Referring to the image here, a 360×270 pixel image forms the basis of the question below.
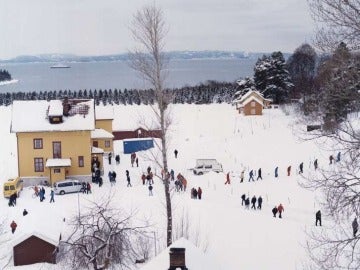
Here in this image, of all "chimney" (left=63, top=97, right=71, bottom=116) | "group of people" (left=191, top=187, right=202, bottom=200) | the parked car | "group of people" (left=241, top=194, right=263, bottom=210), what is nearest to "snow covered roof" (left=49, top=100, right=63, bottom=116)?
"chimney" (left=63, top=97, right=71, bottom=116)

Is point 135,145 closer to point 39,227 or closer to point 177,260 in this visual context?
point 39,227

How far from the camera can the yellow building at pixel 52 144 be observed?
3631cm

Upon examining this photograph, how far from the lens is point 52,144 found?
36.6 metres

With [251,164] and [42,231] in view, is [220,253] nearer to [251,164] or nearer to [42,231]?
[42,231]

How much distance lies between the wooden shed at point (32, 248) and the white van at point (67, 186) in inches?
411

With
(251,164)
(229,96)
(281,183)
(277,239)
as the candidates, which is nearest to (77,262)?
(277,239)

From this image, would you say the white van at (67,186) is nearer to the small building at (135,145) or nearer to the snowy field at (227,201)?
the snowy field at (227,201)

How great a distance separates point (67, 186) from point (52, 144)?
4.21 m

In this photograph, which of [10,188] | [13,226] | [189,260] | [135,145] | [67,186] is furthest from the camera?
[135,145]

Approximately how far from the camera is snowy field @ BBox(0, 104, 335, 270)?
2283cm

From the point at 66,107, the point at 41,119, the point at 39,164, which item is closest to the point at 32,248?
the point at 39,164

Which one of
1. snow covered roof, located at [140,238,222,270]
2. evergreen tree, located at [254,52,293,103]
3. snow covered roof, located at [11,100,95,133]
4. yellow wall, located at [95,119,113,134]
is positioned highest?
evergreen tree, located at [254,52,293,103]

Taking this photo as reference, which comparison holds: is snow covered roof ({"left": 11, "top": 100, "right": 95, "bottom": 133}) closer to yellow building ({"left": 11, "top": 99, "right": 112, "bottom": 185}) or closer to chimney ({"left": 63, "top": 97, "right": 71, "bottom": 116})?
yellow building ({"left": 11, "top": 99, "right": 112, "bottom": 185})

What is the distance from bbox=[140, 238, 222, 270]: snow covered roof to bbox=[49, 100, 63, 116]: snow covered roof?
22640 mm
